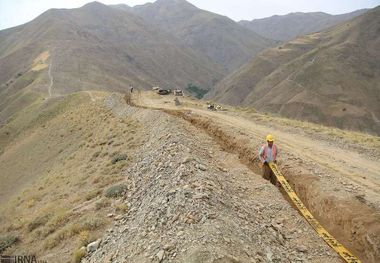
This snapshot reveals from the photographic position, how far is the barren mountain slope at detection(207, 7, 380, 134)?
106 meters

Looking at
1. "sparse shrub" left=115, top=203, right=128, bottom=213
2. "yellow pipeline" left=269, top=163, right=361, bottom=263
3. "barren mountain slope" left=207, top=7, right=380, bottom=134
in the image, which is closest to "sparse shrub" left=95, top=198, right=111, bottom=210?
"sparse shrub" left=115, top=203, right=128, bottom=213

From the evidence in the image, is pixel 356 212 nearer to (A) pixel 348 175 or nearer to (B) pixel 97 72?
(A) pixel 348 175

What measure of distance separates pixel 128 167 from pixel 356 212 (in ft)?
39.5

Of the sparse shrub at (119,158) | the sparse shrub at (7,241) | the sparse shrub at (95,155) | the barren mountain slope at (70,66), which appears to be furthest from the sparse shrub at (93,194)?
the barren mountain slope at (70,66)

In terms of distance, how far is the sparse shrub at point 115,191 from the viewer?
56.4 feet

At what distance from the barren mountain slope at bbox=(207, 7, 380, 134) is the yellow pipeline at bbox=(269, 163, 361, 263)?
88.0 m

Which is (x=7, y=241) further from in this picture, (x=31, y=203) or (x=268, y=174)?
(x=268, y=174)

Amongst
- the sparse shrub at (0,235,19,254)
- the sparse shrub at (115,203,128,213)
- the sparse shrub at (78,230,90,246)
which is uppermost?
the sparse shrub at (115,203,128,213)

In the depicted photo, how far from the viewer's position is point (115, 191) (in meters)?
17.3

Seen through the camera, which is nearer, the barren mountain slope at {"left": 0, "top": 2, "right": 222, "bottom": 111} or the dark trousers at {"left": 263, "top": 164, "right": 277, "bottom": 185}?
the dark trousers at {"left": 263, "top": 164, "right": 277, "bottom": 185}

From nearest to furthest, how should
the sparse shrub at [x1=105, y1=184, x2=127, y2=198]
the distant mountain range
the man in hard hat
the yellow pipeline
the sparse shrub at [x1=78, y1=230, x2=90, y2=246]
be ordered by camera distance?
the yellow pipeline
the sparse shrub at [x1=78, y1=230, x2=90, y2=246]
the man in hard hat
the sparse shrub at [x1=105, y1=184, x2=127, y2=198]
the distant mountain range

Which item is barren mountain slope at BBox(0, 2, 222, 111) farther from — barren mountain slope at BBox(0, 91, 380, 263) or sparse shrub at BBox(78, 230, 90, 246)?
sparse shrub at BBox(78, 230, 90, 246)

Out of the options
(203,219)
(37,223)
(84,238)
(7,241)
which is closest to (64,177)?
(37,223)

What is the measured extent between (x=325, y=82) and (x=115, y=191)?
114085 mm
